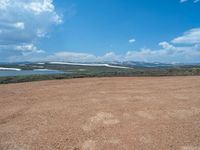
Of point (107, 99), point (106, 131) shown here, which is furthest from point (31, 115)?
point (107, 99)

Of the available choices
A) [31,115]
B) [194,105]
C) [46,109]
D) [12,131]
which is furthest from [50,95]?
[194,105]

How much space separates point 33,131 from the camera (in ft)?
25.4

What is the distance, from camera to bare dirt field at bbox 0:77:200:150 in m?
6.73

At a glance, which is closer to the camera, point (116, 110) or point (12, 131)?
point (12, 131)

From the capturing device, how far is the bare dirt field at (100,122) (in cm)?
673

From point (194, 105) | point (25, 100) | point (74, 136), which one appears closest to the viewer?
point (74, 136)

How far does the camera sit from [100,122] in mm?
8672

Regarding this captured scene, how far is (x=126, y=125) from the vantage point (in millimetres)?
8289

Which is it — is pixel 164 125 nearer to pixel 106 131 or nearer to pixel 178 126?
pixel 178 126

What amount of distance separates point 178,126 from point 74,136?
381cm

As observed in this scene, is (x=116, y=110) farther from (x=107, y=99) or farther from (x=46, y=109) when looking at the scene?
(x=46, y=109)

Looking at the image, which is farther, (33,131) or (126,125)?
(126,125)

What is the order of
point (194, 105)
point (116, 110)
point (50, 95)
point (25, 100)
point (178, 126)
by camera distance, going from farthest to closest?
1. point (50, 95)
2. point (25, 100)
3. point (194, 105)
4. point (116, 110)
5. point (178, 126)

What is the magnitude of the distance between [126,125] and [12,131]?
4.03m
